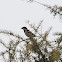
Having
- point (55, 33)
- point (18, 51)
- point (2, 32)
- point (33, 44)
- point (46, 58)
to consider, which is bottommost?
point (46, 58)

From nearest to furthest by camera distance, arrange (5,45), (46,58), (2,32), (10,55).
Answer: (46,58) → (10,55) → (5,45) → (2,32)

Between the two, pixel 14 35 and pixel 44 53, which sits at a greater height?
pixel 14 35

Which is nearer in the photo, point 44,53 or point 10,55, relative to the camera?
point 44,53

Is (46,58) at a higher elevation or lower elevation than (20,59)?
lower

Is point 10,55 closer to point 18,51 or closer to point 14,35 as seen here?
point 18,51

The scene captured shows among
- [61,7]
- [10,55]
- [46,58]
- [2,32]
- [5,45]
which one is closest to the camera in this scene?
[46,58]

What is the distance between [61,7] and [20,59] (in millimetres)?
762

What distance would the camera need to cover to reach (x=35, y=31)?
203 centimetres

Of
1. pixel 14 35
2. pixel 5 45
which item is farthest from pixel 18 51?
pixel 14 35

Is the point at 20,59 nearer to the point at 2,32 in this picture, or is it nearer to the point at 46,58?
the point at 46,58

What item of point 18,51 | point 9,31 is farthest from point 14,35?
point 18,51

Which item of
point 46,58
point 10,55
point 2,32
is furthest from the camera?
point 2,32

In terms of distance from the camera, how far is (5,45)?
6.63 feet

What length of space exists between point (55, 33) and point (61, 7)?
0.32 m
